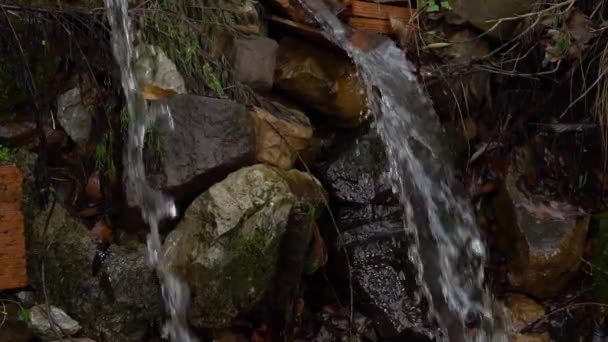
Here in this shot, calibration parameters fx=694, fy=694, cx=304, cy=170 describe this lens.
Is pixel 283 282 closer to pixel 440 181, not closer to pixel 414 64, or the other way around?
pixel 440 181

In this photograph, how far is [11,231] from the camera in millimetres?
2574

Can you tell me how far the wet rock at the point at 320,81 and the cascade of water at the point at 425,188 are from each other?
7cm

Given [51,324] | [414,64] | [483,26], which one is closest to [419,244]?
[414,64]

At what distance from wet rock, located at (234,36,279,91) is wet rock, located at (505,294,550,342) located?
1676 millimetres

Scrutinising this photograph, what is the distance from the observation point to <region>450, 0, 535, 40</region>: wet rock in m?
3.74

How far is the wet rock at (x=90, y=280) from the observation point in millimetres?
2686

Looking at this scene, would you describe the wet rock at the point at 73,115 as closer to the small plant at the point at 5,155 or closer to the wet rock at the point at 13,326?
the small plant at the point at 5,155

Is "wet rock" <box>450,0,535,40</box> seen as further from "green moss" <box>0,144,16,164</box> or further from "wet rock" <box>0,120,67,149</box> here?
"green moss" <box>0,144,16,164</box>

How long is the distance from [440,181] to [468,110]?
0.47 metres

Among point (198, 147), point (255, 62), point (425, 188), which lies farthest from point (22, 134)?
point (425, 188)

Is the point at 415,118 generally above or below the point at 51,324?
above

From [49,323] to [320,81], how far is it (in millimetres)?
1683

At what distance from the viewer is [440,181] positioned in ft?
11.8

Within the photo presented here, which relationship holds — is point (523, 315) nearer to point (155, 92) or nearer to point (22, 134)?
point (155, 92)
